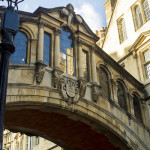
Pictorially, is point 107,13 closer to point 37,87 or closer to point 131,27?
point 131,27

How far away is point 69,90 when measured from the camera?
12.3m

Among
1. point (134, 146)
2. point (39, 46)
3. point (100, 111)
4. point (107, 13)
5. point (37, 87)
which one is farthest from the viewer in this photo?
point (107, 13)

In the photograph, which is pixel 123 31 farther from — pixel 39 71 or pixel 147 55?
pixel 39 71

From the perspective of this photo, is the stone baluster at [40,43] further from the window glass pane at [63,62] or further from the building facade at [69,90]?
the window glass pane at [63,62]

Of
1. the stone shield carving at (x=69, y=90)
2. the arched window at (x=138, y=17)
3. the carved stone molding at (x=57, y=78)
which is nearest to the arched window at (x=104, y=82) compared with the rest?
the stone shield carving at (x=69, y=90)

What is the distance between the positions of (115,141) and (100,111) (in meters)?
2.29

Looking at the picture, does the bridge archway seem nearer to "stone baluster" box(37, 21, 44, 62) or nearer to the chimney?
"stone baluster" box(37, 21, 44, 62)

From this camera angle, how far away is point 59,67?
12344mm

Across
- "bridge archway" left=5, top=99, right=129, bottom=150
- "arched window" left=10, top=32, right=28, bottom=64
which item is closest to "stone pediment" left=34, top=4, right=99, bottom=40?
"arched window" left=10, top=32, right=28, bottom=64

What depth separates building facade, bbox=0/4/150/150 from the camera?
1145 cm

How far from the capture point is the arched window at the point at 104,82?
47.4 feet

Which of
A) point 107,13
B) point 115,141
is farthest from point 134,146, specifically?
point 107,13

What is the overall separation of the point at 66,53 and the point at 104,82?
2.83 meters

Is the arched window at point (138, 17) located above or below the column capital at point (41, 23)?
above
